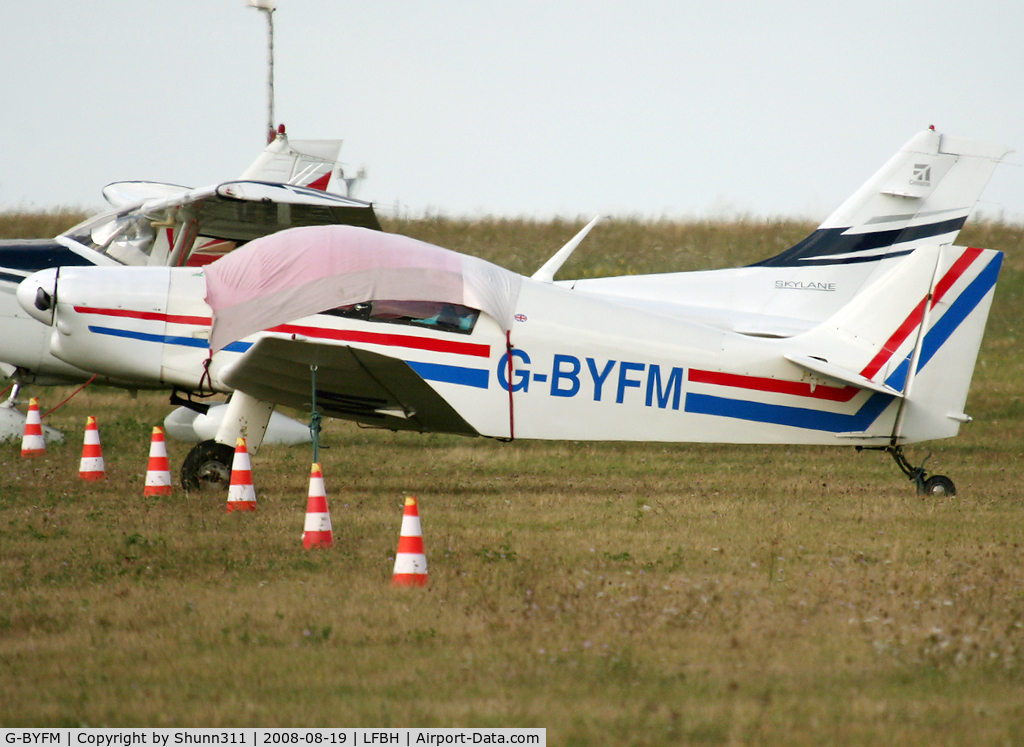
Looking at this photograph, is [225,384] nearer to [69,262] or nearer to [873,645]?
[69,262]

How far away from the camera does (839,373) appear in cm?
941

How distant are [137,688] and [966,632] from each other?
3.67m

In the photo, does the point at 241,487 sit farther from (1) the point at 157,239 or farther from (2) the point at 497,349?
(1) the point at 157,239

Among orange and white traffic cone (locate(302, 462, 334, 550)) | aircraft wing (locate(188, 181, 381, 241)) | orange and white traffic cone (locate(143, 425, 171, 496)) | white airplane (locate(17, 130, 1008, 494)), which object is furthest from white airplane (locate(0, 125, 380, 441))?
orange and white traffic cone (locate(302, 462, 334, 550))

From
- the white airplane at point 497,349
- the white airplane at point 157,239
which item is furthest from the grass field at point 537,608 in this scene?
the white airplane at point 157,239

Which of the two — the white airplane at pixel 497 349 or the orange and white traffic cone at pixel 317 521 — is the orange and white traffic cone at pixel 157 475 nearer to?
the white airplane at pixel 497 349

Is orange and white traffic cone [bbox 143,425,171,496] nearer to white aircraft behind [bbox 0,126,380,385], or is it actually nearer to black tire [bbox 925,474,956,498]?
white aircraft behind [bbox 0,126,380,385]

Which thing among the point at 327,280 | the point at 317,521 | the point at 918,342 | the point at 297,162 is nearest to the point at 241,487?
the point at 317,521

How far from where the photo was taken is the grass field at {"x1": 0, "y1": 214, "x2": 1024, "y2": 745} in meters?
4.00

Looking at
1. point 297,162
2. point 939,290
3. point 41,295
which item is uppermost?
point 297,162

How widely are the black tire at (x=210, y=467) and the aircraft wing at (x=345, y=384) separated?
571 mm

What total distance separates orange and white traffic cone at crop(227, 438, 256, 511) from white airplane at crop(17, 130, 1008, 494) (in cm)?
86

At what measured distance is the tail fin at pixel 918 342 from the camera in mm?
9477

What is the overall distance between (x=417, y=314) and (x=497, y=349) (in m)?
0.75
